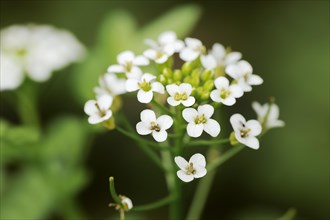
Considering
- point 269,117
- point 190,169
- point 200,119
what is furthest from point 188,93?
point 269,117

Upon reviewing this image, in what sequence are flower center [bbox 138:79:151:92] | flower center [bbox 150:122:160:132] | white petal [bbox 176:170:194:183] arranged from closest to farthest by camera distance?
white petal [bbox 176:170:194:183], flower center [bbox 150:122:160:132], flower center [bbox 138:79:151:92]

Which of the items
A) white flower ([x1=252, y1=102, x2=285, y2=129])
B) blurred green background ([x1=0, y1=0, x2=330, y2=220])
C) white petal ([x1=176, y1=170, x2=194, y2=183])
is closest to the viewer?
white petal ([x1=176, y1=170, x2=194, y2=183])

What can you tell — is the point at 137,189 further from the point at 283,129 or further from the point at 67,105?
the point at 283,129

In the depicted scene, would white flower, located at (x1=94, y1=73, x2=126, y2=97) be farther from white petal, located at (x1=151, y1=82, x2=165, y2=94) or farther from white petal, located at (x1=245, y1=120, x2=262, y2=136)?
white petal, located at (x1=245, y1=120, x2=262, y2=136)

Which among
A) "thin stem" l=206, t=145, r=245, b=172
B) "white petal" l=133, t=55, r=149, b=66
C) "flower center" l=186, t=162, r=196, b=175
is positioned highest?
"white petal" l=133, t=55, r=149, b=66

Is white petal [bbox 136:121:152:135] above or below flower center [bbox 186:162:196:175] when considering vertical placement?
above

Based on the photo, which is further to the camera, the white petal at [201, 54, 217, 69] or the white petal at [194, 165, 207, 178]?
the white petal at [201, 54, 217, 69]

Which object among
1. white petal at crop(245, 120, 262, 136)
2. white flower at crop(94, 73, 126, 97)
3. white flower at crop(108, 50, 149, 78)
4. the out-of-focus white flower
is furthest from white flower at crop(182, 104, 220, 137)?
the out-of-focus white flower
